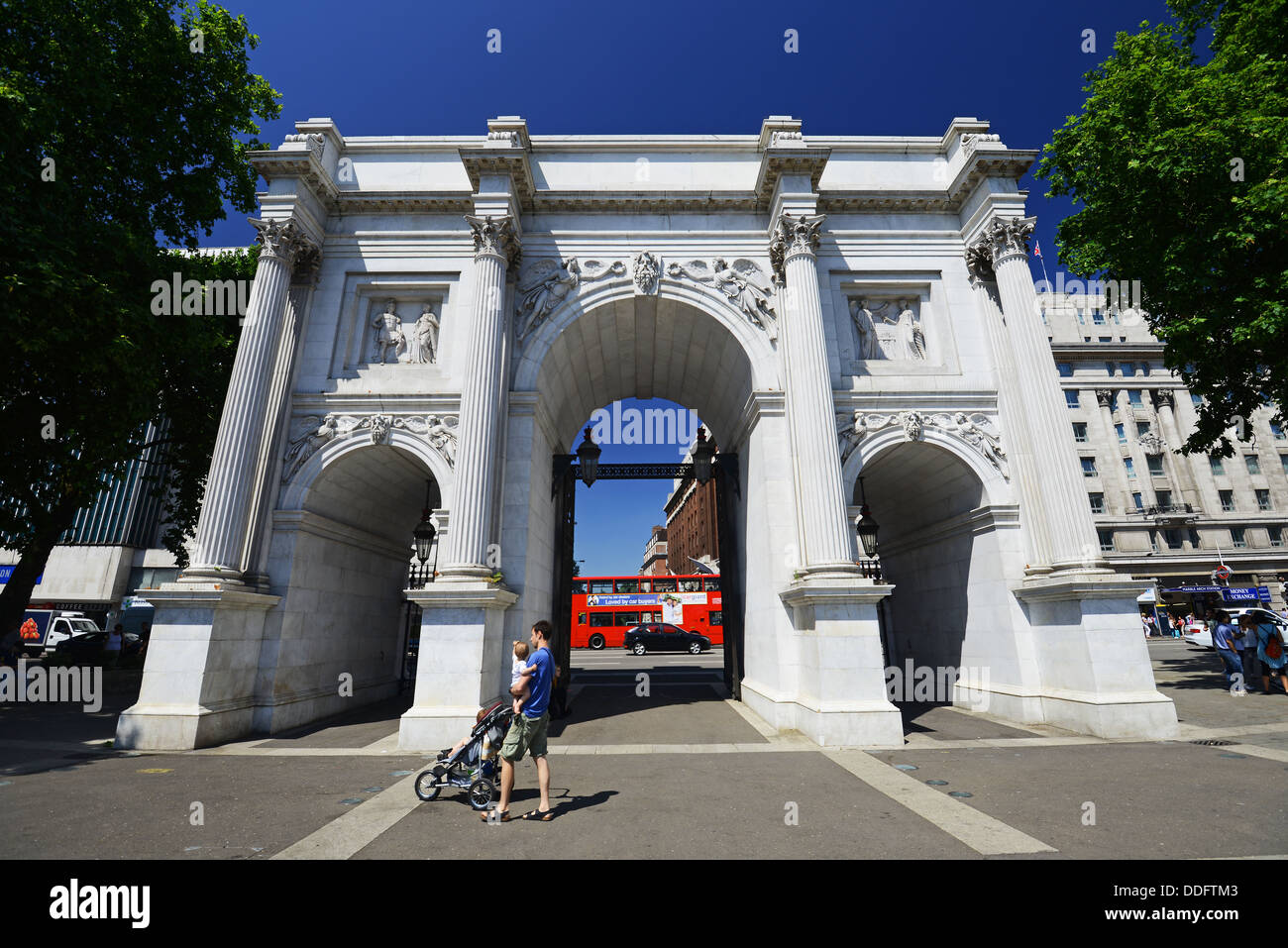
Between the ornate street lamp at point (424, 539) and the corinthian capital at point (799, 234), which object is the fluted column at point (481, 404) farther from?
the corinthian capital at point (799, 234)

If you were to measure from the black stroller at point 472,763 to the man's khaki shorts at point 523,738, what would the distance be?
45 cm

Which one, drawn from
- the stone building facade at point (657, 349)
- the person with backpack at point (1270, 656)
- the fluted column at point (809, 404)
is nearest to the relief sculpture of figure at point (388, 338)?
the stone building facade at point (657, 349)

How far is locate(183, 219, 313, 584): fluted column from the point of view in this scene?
36.8 feet

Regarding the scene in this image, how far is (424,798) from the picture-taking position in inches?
274

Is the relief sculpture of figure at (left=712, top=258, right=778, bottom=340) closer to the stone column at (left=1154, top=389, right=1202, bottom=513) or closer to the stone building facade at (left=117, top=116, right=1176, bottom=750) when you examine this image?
the stone building facade at (left=117, top=116, right=1176, bottom=750)

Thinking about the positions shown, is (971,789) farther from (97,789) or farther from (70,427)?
(70,427)

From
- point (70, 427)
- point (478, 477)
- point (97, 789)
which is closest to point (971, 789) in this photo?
point (478, 477)

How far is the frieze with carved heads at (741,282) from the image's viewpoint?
14070mm

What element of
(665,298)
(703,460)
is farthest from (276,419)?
(703,460)

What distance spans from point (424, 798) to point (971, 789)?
23.0 feet

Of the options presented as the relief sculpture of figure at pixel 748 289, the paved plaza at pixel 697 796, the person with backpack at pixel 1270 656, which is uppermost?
the relief sculpture of figure at pixel 748 289

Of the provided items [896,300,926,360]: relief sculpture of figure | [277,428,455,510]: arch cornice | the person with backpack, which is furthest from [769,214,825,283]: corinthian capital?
the person with backpack

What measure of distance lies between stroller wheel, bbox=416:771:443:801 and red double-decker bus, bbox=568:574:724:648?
101ft

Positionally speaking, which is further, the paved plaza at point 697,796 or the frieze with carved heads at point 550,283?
the frieze with carved heads at point 550,283
